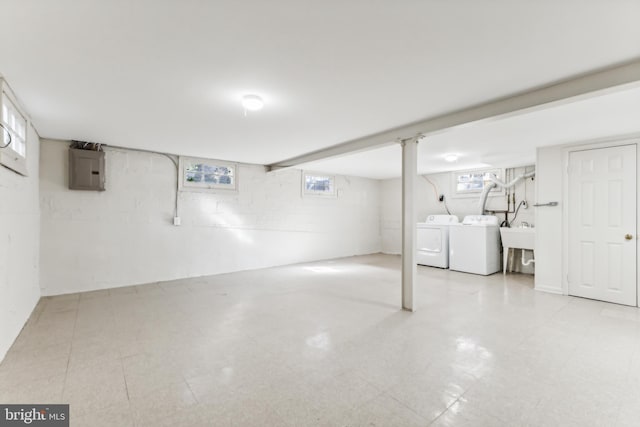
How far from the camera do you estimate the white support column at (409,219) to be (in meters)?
3.36

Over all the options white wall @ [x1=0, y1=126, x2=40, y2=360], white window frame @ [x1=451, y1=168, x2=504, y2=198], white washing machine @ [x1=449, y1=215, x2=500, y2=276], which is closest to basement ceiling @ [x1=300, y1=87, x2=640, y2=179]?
white window frame @ [x1=451, y1=168, x2=504, y2=198]

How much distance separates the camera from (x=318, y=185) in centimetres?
706

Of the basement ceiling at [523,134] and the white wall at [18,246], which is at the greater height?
the basement ceiling at [523,134]

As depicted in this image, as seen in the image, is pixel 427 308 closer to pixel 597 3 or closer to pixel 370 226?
pixel 597 3

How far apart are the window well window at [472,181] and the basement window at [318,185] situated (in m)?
2.86

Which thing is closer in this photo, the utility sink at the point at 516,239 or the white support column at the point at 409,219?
the white support column at the point at 409,219

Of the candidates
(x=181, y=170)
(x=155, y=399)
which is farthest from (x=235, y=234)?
(x=155, y=399)

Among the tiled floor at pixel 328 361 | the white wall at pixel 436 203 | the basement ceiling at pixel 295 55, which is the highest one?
the basement ceiling at pixel 295 55

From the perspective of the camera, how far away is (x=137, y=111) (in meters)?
2.87

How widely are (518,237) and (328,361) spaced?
15.0 ft

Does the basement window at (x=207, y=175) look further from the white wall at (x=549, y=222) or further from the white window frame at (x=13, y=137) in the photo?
the white wall at (x=549, y=222)

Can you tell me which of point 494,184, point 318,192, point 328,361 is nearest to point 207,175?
point 318,192

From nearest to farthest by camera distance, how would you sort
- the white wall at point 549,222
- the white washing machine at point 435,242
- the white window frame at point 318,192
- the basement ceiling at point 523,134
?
the basement ceiling at point 523,134 → the white wall at point 549,222 → the white washing machine at point 435,242 → the white window frame at point 318,192

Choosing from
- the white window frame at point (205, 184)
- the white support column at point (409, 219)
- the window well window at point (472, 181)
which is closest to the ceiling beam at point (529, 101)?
the white support column at point (409, 219)
